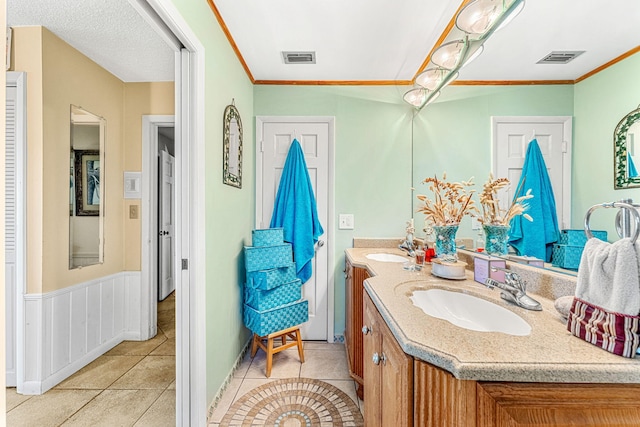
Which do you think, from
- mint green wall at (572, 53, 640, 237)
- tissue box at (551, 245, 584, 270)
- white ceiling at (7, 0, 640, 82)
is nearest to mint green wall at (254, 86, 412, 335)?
white ceiling at (7, 0, 640, 82)

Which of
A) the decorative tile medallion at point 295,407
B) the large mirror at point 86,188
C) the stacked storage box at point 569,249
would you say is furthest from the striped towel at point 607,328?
the large mirror at point 86,188

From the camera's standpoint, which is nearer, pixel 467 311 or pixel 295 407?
pixel 467 311

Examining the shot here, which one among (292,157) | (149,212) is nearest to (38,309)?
(149,212)

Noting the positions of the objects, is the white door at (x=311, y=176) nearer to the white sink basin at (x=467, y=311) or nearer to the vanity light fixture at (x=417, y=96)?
the vanity light fixture at (x=417, y=96)

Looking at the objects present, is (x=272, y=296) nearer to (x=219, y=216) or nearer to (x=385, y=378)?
(x=219, y=216)

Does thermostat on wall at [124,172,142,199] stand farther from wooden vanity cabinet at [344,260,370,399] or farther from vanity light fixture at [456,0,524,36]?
vanity light fixture at [456,0,524,36]

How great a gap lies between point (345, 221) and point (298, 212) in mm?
450

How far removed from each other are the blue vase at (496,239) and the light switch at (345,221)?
48.5 inches

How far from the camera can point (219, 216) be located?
5.51 ft

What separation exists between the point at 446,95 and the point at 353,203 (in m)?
1.11

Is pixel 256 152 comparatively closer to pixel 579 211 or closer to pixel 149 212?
pixel 149 212

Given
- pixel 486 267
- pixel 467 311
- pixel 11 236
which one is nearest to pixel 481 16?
pixel 486 267

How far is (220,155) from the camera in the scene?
170cm

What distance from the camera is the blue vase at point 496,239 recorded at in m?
1.23
